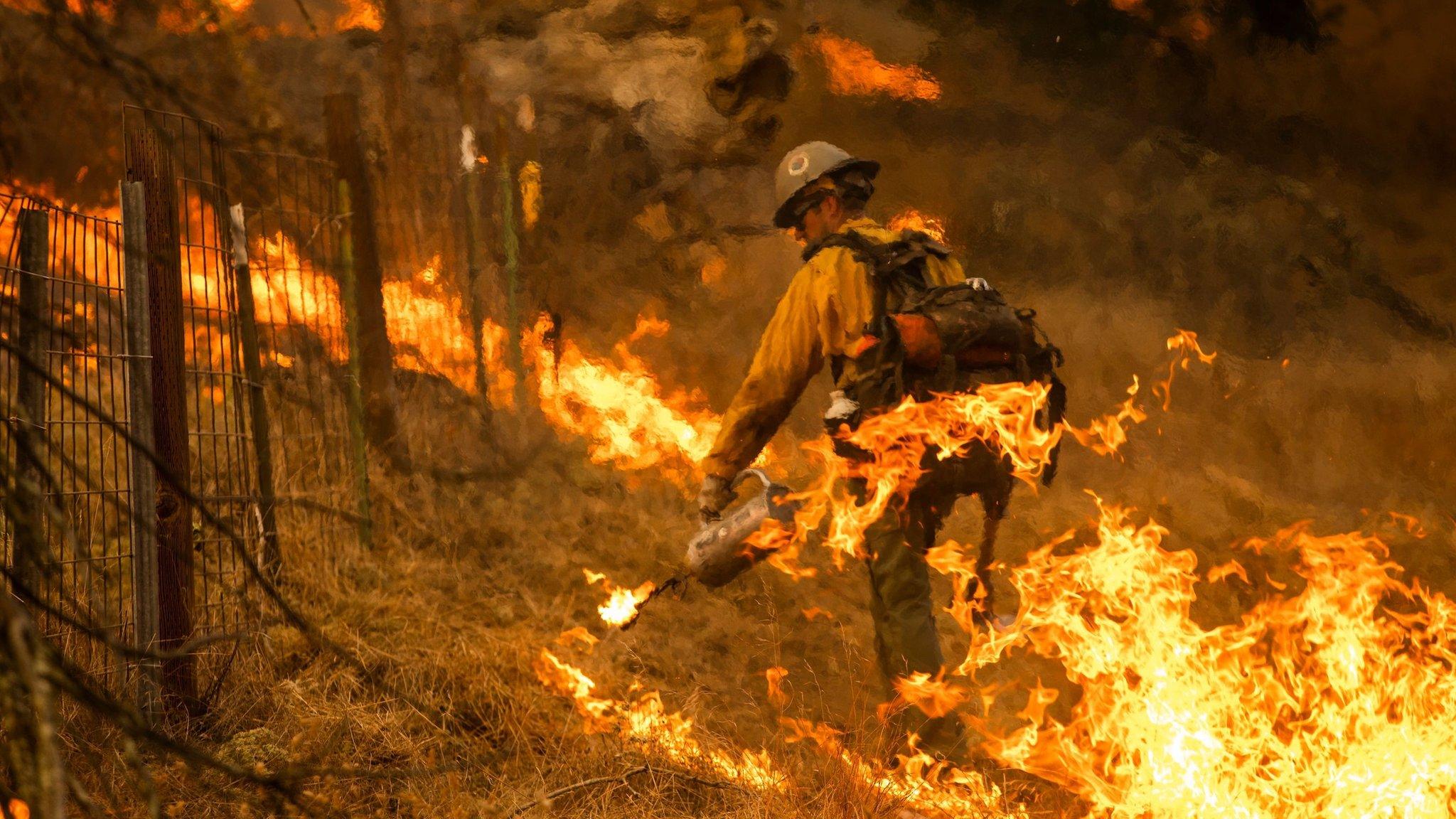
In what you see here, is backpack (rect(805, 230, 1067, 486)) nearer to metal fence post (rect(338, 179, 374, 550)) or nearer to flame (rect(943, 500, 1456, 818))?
flame (rect(943, 500, 1456, 818))

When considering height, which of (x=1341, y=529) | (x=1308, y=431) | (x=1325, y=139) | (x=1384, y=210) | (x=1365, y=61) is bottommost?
(x=1341, y=529)

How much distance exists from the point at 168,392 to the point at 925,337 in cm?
255

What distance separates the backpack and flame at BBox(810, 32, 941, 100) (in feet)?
8.21

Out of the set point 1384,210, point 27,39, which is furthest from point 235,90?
point 1384,210

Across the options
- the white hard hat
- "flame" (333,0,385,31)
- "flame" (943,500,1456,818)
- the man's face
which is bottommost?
"flame" (943,500,1456,818)

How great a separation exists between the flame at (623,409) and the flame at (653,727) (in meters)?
1.59

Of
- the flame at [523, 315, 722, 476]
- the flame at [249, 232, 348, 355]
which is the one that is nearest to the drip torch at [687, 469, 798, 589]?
the flame at [523, 315, 722, 476]

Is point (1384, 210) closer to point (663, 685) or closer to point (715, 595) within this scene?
point (715, 595)

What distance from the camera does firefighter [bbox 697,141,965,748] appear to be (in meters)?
3.66

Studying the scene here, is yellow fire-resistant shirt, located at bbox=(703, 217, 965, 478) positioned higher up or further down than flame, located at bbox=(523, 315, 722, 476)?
higher up

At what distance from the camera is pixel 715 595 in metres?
5.18

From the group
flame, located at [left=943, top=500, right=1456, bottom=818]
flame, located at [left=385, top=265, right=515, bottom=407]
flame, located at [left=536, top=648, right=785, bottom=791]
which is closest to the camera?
flame, located at [left=943, top=500, right=1456, bottom=818]

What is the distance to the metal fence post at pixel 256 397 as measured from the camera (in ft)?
15.0

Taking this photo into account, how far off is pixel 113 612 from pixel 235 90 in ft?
13.0
